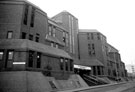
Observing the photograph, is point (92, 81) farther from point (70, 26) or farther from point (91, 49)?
point (70, 26)

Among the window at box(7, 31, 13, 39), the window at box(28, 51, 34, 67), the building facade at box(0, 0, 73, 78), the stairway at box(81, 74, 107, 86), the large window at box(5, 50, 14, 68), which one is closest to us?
the large window at box(5, 50, 14, 68)

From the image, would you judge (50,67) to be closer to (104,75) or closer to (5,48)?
(5,48)

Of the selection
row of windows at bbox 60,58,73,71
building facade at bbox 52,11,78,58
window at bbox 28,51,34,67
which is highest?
building facade at bbox 52,11,78,58

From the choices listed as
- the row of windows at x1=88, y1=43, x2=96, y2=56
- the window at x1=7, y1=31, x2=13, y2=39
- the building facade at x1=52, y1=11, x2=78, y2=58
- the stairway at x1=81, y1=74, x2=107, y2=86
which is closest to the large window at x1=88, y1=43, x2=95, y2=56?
the row of windows at x1=88, y1=43, x2=96, y2=56

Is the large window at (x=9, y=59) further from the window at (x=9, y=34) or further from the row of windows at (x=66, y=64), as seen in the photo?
the row of windows at (x=66, y=64)

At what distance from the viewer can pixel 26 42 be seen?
22.3 m

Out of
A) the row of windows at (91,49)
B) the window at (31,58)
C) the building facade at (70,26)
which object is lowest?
the window at (31,58)

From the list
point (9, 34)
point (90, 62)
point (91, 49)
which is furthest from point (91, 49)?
point (9, 34)

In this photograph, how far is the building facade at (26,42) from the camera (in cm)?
2045

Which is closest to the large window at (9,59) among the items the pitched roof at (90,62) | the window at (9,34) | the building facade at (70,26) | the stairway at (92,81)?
the window at (9,34)

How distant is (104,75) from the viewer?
156ft

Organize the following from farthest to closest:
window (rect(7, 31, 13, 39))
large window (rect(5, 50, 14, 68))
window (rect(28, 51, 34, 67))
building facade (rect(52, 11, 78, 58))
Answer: building facade (rect(52, 11, 78, 58)) < window (rect(7, 31, 13, 39)) < window (rect(28, 51, 34, 67)) < large window (rect(5, 50, 14, 68))

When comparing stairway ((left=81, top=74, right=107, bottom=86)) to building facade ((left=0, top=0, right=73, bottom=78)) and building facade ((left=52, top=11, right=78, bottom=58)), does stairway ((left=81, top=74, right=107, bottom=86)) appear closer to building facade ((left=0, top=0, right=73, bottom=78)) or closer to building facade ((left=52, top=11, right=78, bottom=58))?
building facade ((left=0, top=0, right=73, bottom=78))

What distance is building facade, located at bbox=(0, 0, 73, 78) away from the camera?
67.1ft
